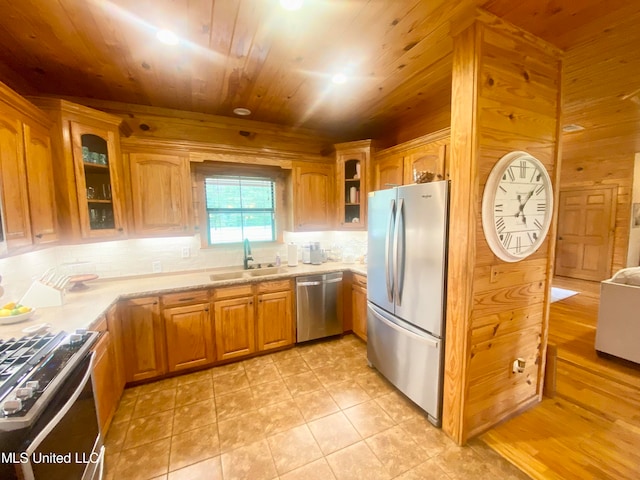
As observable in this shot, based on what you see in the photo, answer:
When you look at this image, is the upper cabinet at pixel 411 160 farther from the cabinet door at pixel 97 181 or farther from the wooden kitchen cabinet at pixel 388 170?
the cabinet door at pixel 97 181

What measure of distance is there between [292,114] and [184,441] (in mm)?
3097

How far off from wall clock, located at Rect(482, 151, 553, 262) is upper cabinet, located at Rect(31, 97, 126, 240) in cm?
297

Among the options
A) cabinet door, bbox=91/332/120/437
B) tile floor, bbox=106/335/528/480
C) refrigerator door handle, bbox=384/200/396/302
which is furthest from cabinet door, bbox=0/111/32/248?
refrigerator door handle, bbox=384/200/396/302

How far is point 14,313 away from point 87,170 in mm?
1226

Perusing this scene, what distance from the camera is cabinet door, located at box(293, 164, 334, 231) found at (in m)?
3.35

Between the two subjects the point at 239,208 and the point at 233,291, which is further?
the point at 239,208

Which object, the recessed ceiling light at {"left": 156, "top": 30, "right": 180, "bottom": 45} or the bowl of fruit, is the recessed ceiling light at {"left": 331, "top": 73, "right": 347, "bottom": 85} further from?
the bowl of fruit

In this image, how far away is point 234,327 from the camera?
2.76 meters

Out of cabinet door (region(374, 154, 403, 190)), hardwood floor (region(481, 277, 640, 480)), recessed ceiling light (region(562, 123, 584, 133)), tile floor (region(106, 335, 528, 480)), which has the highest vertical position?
recessed ceiling light (region(562, 123, 584, 133))

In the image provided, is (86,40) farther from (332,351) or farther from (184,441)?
(332,351)

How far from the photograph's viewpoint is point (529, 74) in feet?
5.89

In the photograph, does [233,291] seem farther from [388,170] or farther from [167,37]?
[388,170]

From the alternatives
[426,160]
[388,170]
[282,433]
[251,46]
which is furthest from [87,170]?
[426,160]

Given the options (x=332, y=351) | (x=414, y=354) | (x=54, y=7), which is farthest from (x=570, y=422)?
(x=54, y=7)
